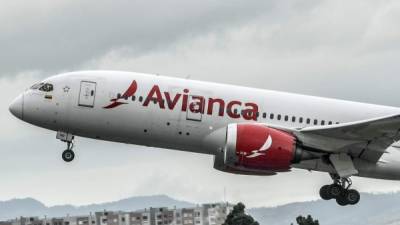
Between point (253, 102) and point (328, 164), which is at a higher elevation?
point (253, 102)

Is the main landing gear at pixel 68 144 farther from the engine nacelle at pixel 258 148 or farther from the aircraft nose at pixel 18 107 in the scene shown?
the engine nacelle at pixel 258 148

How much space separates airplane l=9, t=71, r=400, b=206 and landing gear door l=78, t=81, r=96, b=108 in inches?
1.9

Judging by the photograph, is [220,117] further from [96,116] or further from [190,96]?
[96,116]

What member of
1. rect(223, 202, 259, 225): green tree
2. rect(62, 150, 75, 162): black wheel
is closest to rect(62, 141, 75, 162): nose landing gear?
rect(62, 150, 75, 162): black wheel

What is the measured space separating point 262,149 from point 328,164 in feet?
14.1

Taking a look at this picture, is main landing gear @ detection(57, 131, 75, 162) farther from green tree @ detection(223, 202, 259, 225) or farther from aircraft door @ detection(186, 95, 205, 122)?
green tree @ detection(223, 202, 259, 225)

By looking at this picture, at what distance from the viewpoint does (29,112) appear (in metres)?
46.2

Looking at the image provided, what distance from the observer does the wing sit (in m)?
44.0

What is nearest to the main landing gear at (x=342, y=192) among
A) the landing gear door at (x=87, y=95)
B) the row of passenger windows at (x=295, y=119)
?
the row of passenger windows at (x=295, y=119)

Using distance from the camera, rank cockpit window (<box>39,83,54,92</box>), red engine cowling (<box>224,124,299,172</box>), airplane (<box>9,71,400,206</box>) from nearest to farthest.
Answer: red engine cowling (<box>224,124,299,172</box>)
airplane (<box>9,71,400,206</box>)
cockpit window (<box>39,83,54,92</box>)

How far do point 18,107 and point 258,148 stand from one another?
12.6 metres

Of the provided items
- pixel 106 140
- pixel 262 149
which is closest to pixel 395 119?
pixel 262 149

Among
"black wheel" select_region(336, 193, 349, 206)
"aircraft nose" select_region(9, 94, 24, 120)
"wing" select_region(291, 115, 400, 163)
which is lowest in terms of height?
"black wheel" select_region(336, 193, 349, 206)

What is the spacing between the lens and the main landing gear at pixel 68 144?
46531 millimetres
